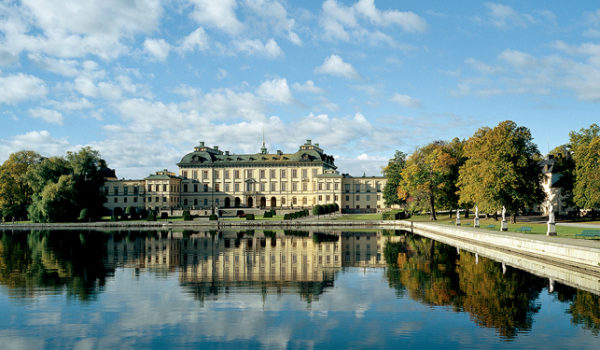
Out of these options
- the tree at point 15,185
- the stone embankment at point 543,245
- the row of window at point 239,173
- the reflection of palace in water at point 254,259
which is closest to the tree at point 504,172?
the stone embankment at point 543,245

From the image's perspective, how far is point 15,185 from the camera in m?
72.7

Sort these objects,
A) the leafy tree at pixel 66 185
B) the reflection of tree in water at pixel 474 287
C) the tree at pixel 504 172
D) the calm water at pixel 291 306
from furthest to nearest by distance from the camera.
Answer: the leafy tree at pixel 66 185, the tree at pixel 504 172, the reflection of tree in water at pixel 474 287, the calm water at pixel 291 306

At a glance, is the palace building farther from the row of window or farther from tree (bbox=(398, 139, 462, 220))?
tree (bbox=(398, 139, 462, 220))

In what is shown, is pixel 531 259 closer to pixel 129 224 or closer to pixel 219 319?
pixel 219 319

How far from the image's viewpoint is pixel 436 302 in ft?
49.6

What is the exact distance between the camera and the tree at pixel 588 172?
46.0 m

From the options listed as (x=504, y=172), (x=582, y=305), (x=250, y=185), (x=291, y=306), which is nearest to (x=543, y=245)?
(x=582, y=305)

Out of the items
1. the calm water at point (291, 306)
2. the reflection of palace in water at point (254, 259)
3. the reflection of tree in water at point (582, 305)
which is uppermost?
the reflection of tree in water at point (582, 305)

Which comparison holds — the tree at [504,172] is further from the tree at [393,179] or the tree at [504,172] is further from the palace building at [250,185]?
the palace building at [250,185]

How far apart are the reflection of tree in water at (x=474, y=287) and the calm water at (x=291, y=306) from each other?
4 cm

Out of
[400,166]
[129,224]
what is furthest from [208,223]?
[400,166]

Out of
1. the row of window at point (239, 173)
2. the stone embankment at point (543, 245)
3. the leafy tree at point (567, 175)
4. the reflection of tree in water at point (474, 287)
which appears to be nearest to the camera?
the reflection of tree in water at point (474, 287)

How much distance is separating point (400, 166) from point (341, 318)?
64.6 m

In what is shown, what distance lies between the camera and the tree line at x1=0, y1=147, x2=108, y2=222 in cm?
6775
